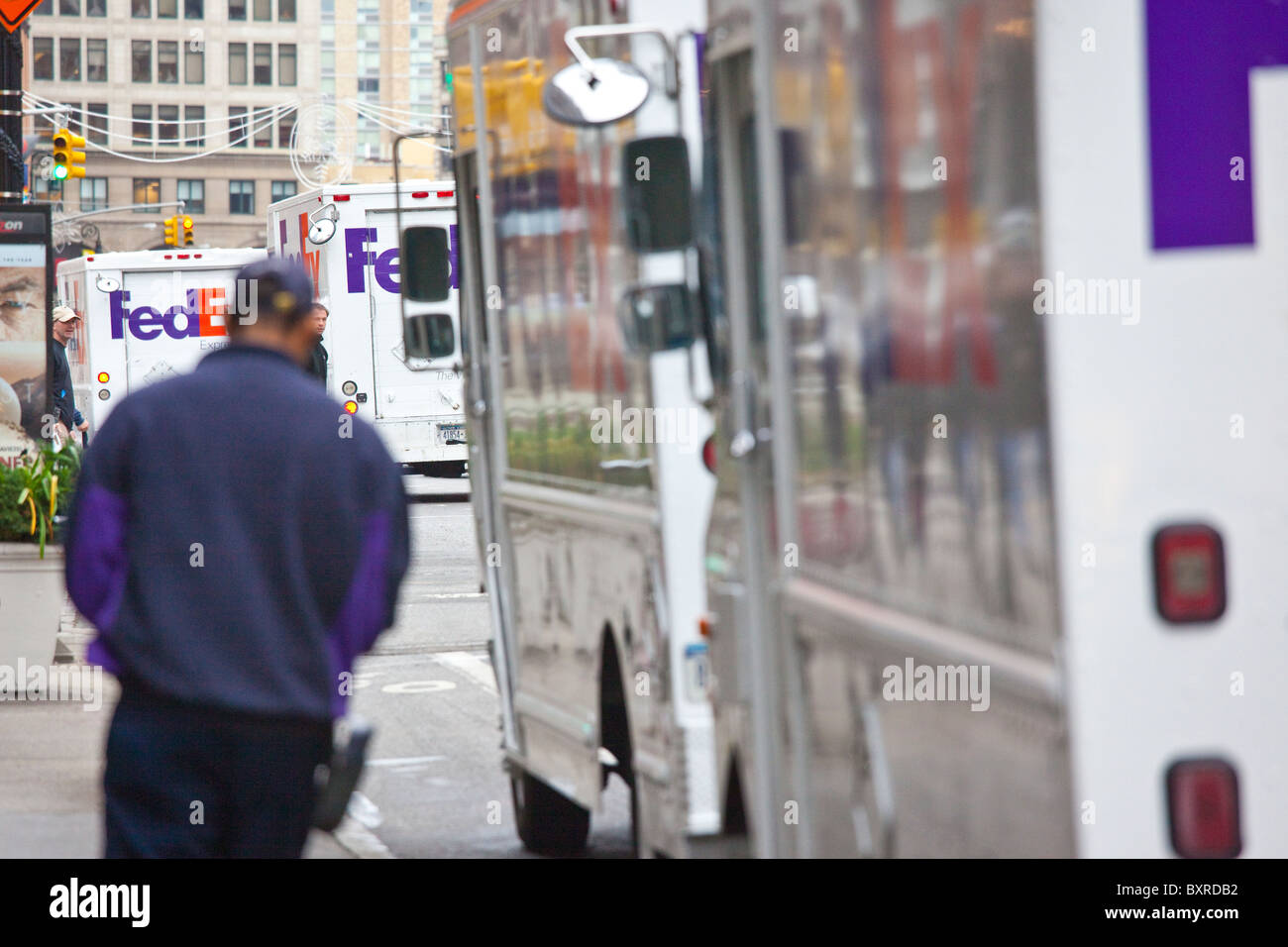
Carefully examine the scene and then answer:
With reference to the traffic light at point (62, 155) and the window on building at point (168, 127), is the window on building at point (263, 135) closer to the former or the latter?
the window on building at point (168, 127)

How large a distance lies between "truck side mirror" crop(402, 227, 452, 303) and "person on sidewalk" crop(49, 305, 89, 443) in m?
5.18

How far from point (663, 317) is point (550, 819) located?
9.82 feet

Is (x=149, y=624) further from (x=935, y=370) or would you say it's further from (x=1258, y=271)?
(x=1258, y=271)

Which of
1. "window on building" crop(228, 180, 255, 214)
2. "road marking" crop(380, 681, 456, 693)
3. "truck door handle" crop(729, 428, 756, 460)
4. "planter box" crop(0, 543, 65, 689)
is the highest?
"window on building" crop(228, 180, 255, 214)

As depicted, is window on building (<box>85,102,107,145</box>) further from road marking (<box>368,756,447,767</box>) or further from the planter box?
road marking (<box>368,756,447,767</box>)

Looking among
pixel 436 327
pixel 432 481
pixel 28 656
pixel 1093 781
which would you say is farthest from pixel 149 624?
pixel 432 481

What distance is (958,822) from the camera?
3.90 m

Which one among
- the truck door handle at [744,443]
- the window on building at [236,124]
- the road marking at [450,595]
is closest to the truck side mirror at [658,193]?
the truck door handle at [744,443]

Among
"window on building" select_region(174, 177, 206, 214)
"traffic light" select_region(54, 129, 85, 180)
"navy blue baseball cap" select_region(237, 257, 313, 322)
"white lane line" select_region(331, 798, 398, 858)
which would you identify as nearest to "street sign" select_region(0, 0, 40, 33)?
"white lane line" select_region(331, 798, 398, 858)

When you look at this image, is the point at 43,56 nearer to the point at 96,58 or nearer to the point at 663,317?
the point at 96,58

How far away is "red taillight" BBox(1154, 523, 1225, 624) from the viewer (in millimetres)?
3334

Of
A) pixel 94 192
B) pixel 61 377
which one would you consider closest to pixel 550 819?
pixel 61 377

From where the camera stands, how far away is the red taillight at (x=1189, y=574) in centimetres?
333

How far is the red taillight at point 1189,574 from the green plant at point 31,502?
953cm
